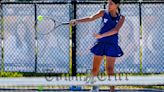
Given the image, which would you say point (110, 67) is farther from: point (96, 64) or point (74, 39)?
point (74, 39)

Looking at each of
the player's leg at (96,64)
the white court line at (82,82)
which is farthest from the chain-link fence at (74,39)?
the white court line at (82,82)

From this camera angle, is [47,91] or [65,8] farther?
[65,8]

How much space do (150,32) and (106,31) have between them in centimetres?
330

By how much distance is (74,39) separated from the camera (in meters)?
9.32

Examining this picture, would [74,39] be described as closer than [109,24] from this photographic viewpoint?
No

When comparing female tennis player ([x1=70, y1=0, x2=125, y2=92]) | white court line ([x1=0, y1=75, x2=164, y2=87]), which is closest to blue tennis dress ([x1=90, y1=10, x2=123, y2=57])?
female tennis player ([x1=70, y1=0, x2=125, y2=92])

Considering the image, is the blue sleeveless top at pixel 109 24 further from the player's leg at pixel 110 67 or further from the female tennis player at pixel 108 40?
the player's leg at pixel 110 67

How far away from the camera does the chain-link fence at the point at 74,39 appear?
370 inches

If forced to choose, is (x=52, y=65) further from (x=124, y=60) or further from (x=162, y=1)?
(x=162, y=1)

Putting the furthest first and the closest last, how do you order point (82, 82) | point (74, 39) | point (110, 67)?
point (74, 39), point (110, 67), point (82, 82)

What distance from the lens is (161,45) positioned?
949 centimetres

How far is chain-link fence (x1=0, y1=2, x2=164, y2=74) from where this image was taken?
30.8ft

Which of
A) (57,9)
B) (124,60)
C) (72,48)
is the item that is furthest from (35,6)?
(124,60)

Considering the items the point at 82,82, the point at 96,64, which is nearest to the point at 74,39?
the point at 96,64
